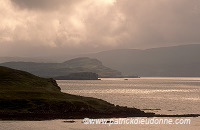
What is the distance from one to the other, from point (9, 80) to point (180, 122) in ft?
308

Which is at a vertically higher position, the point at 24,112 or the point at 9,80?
the point at 9,80

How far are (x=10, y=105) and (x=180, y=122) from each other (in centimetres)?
6108

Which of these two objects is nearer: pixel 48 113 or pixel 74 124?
pixel 74 124

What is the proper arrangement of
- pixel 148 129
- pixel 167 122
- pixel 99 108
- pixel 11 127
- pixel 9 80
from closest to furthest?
pixel 11 127, pixel 148 129, pixel 167 122, pixel 99 108, pixel 9 80

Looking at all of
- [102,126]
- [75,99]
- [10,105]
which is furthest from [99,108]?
[10,105]

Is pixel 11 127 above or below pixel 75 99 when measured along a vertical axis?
below

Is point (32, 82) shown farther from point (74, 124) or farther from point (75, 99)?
point (74, 124)

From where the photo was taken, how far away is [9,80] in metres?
171

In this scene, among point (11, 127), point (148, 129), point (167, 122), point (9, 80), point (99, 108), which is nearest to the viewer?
Answer: point (11, 127)

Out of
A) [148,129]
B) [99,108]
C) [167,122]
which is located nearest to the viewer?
[148,129]

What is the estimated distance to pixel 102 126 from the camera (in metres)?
103

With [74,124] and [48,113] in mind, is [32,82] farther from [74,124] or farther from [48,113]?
[74,124]

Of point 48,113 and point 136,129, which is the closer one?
point 136,129

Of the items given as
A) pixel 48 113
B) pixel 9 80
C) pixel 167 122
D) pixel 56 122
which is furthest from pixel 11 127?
pixel 9 80
